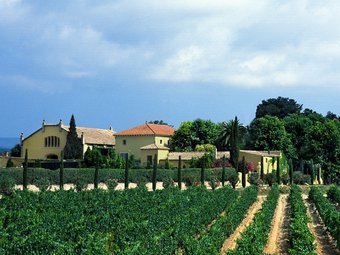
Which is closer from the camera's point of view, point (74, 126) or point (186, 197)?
point (186, 197)

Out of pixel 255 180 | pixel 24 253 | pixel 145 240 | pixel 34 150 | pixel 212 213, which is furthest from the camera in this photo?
pixel 34 150

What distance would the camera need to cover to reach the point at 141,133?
234 feet

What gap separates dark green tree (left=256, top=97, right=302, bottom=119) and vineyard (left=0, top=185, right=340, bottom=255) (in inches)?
2408

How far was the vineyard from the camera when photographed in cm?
1337

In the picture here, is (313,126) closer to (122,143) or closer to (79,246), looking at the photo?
(122,143)

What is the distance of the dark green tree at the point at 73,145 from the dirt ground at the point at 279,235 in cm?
3859

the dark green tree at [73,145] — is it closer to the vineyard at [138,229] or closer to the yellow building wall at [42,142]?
the yellow building wall at [42,142]

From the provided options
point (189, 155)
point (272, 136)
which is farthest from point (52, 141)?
point (272, 136)

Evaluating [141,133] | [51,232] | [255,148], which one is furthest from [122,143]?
[51,232]

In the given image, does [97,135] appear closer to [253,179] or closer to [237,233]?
[253,179]

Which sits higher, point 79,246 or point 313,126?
point 313,126

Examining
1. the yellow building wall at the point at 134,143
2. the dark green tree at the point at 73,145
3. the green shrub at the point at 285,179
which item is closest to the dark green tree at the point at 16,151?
the dark green tree at the point at 73,145

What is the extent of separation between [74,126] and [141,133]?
8.96 meters

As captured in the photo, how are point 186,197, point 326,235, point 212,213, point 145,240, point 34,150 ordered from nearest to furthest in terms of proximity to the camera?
point 145,240 → point 326,235 → point 212,213 → point 186,197 → point 34,150
